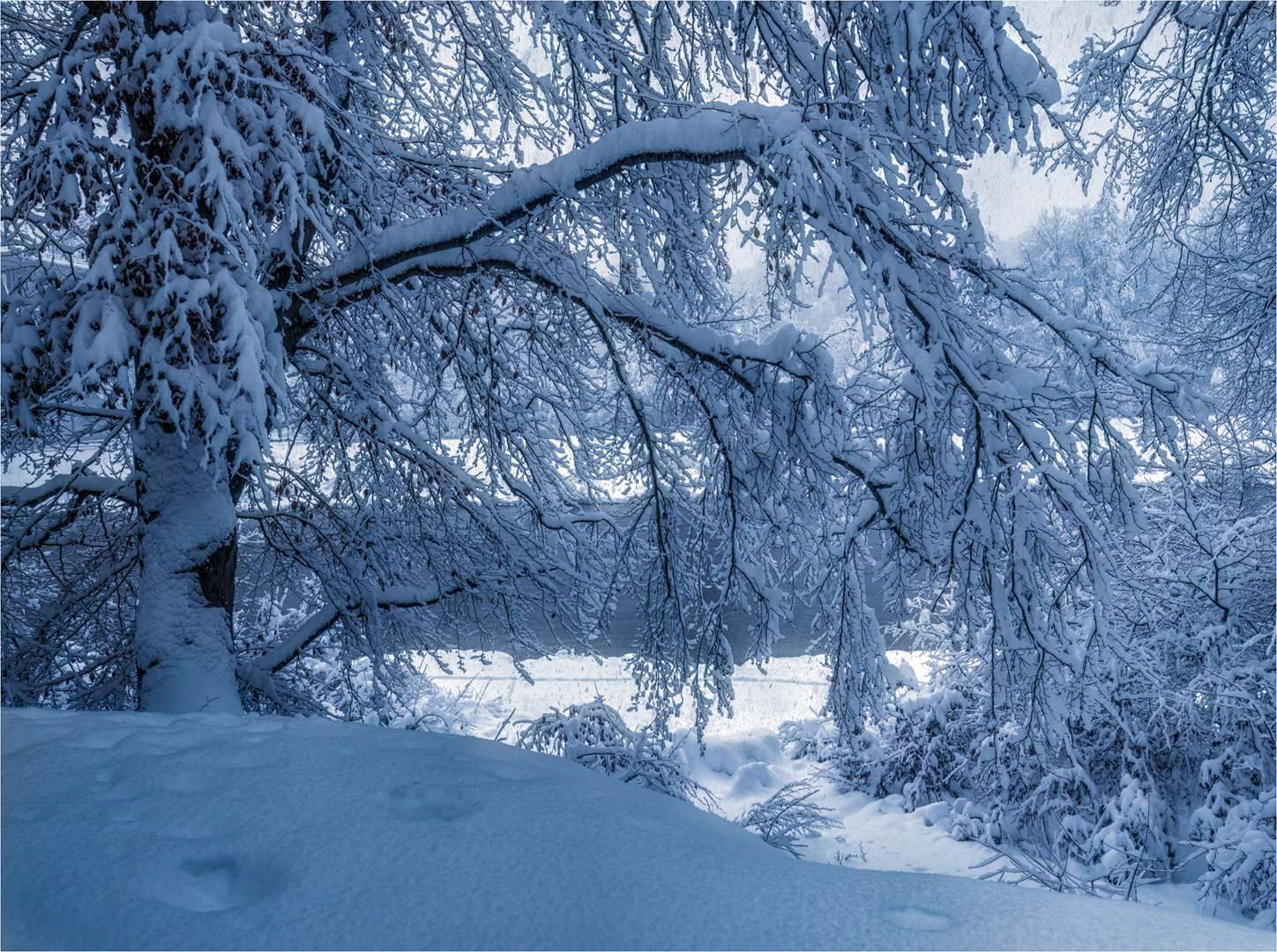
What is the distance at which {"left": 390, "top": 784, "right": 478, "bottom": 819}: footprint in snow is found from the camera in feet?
6.95

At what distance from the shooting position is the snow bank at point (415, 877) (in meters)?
1.64

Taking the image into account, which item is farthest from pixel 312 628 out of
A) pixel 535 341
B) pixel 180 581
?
pixel 535 341

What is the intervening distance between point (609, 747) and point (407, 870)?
298cm

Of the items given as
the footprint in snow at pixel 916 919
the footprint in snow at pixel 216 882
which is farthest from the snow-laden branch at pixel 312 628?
the footprint in snow at pixel 916 919

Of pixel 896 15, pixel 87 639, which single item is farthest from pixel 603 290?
pixel 87 639

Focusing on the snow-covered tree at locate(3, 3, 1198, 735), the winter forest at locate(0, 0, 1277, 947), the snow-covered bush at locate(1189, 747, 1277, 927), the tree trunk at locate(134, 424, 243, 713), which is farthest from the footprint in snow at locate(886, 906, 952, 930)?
the snow-covered bush at locate(1189, 747, 1277, 927)

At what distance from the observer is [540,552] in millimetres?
5547

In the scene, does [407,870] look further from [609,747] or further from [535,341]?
[535,341]

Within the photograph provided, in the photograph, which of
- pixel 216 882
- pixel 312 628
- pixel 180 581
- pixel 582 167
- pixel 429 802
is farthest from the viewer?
pixel 312 628

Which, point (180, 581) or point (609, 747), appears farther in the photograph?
point (609, 747)

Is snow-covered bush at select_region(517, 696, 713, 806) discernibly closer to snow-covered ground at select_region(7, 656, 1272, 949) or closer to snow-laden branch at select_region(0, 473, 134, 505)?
snow-covered ground at select_region(7, 656, 1272, 949)

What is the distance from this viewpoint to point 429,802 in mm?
2203

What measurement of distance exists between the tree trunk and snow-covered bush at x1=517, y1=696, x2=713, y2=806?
2.00m

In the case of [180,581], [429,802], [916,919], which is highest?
[180,581]
